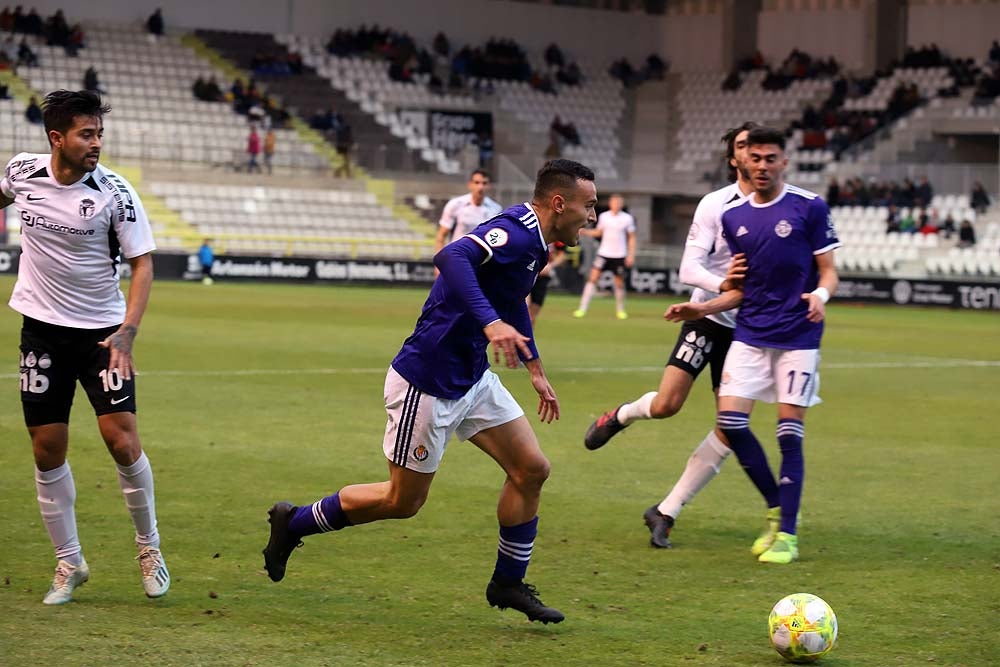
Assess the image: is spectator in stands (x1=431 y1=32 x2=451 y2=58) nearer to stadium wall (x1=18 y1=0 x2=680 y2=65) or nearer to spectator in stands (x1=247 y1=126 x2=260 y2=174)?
stadium wall (x1=18 y1=0 x2=680 y2=65)

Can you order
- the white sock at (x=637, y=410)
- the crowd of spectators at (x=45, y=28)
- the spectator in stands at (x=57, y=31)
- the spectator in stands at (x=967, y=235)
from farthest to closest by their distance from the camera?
the spectator in stands at (x=57, y=31) < the crowd of spectators at (x=45, y=28) < the spectator in stands at (x=967, y=235) < the white sock at (x=637, y=410)

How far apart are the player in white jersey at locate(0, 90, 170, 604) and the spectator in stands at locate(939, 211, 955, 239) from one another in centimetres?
3564

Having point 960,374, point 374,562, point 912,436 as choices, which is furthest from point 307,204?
point 374,562

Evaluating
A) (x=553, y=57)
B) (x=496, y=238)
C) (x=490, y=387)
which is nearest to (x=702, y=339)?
(x=490, y=387)

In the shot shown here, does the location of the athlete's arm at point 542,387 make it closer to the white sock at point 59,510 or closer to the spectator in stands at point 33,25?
the white sock at point 59,510

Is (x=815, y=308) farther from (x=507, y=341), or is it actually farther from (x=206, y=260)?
(x=206, y=260)

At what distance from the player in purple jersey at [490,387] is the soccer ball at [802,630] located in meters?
0.94

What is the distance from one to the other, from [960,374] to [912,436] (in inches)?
245

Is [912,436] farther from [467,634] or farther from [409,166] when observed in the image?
[409,166]

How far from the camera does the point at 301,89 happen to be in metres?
49.0

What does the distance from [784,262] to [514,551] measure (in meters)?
2.55

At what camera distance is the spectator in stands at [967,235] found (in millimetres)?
38281

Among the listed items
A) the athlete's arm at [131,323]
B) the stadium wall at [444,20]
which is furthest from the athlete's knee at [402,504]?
the stadium wall at [444,20]

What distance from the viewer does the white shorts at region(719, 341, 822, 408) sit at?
7949 mm
